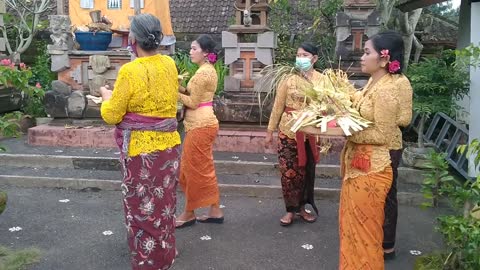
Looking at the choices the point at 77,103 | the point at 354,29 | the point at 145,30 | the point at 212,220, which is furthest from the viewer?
the point at 77,103

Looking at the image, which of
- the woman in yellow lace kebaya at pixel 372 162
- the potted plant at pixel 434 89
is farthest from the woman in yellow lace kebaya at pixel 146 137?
the potted plant at pixel 434 89

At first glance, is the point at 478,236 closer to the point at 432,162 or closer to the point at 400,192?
the point at 432,162

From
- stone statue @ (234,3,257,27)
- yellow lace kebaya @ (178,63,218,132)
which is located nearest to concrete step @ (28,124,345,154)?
stone statue @ (234,3,257,27)

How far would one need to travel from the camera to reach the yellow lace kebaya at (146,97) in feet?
9.70

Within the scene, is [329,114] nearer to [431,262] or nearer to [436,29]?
[431,262]

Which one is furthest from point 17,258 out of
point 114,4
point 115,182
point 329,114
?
point 114,4

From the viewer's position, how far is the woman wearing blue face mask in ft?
13.9

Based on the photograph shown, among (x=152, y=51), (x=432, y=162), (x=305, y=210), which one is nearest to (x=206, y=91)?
(x=152, y=51)

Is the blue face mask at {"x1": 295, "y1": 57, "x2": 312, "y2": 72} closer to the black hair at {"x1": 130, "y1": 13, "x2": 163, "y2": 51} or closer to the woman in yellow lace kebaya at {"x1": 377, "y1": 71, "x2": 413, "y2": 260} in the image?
the woman in yellow lace kebaya at {"x1": 377, "y1": 71, "x2": 413, "y2": 260}

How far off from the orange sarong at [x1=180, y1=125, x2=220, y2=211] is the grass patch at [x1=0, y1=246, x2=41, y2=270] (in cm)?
130

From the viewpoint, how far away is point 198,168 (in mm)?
4312

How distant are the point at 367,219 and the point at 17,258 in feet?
8.65

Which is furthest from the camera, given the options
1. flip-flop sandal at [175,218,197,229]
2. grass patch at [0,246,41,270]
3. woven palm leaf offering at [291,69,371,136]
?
flip-flop sandal at [175,218,197,229]

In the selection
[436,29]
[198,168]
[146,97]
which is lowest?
[198,168]
